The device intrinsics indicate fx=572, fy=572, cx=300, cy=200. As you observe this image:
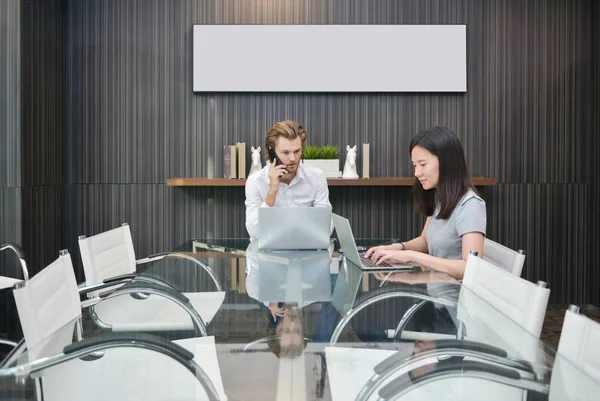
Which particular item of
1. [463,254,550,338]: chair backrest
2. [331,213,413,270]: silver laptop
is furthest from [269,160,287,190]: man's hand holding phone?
[463,254,550,338]: chair backrest

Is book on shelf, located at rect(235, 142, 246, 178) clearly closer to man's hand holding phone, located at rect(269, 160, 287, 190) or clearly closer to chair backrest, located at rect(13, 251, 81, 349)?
man's hand holding phone, located at rect(269, 160, 287, 190)

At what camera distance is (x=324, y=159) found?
459 centimetres

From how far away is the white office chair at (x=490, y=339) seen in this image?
4.04ft

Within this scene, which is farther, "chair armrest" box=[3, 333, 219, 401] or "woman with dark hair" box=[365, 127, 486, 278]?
"woman with dark hair" box=[365, 127, 486, 278]

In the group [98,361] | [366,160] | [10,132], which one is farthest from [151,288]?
[366,160]

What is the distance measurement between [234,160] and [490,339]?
11.4 feet

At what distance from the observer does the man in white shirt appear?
137 inches

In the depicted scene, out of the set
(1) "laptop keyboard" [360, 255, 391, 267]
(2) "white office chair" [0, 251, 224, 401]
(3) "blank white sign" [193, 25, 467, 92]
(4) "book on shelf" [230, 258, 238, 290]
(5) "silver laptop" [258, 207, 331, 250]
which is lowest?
(2) "white office chair" [0, 251, 224, 401]

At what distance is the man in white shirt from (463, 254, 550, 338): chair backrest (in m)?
1.60

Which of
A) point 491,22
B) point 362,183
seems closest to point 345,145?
point 362,183

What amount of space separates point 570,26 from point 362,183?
2.28 m

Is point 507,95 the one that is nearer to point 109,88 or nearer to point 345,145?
point 345,145

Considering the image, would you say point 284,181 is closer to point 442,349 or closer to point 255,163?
point 255,163

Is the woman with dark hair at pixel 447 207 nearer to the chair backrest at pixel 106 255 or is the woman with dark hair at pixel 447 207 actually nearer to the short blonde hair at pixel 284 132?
the short blonde hair at pixel 284 132
